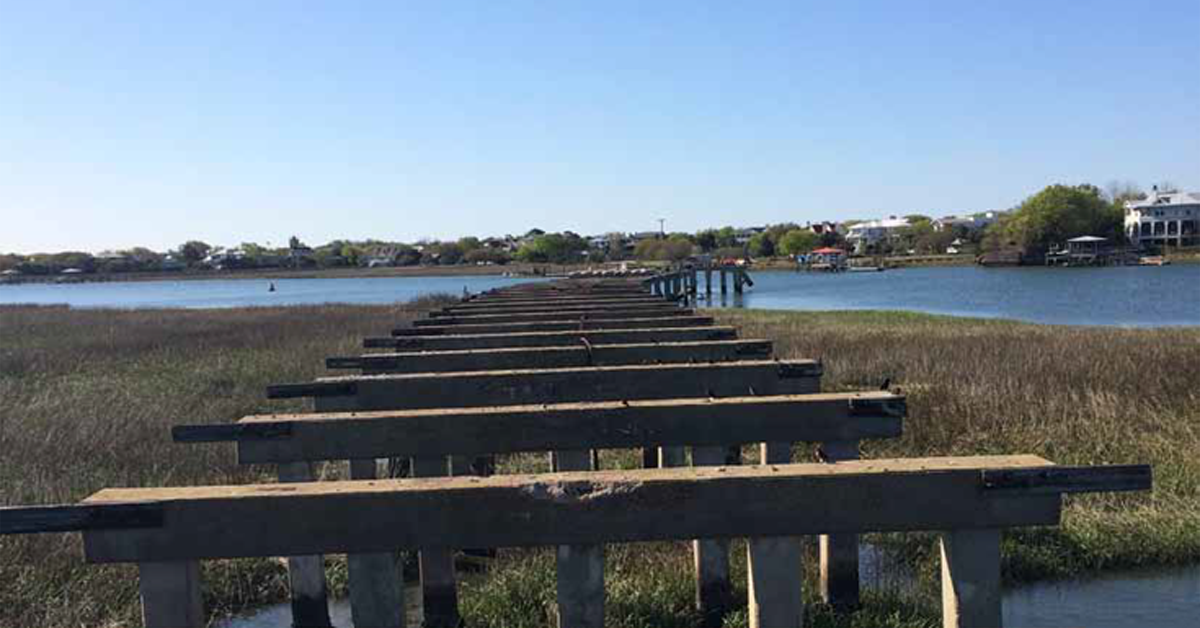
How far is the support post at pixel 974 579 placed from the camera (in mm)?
3377

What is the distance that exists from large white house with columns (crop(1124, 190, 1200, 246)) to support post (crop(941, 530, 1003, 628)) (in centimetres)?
13194

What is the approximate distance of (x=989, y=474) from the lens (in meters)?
3.27


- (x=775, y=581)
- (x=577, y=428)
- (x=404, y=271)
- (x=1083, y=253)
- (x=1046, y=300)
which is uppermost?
(x=577, y=428)

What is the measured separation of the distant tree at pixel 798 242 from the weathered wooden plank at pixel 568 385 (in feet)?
528

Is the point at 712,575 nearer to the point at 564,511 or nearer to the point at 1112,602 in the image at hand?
the point at 564,511

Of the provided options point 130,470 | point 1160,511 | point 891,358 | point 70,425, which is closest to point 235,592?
point 130,470

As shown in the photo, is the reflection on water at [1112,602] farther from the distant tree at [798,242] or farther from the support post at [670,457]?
the distant tree at [798,242]

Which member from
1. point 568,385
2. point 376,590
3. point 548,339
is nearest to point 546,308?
point 548,339

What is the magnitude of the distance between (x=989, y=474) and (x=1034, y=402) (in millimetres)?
8935

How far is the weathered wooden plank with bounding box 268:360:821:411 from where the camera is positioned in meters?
6.09

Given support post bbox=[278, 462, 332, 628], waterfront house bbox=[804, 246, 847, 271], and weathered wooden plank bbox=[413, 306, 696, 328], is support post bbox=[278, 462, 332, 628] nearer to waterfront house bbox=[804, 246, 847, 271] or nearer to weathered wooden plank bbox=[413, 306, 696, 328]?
weathered wooden plank bbox=[413, 306, 696, 328]

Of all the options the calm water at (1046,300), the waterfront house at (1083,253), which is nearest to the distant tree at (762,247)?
the waterfront house at (1083,253)

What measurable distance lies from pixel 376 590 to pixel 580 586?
2.99ft

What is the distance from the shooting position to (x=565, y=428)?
4871 millimetres
